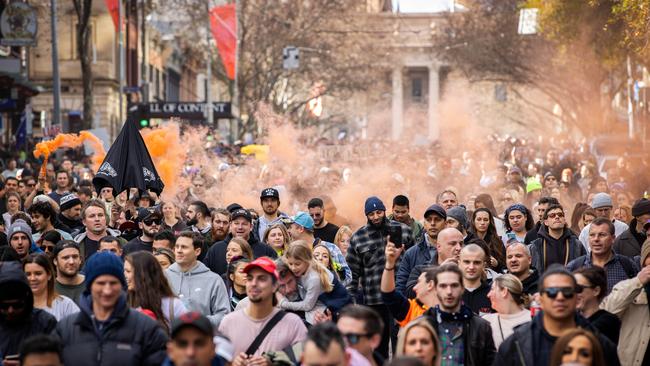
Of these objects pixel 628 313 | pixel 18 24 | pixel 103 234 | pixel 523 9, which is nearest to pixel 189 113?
pixel 18 24

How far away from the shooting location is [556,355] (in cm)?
729

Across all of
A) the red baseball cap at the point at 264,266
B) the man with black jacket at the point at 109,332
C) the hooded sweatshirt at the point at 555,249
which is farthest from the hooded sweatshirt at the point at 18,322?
the hooded sweatshirt at the point at 555,249

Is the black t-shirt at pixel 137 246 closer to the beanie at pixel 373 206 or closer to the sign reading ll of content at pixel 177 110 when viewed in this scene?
the beanie at pixel 373 206

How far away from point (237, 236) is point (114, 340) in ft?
17.3

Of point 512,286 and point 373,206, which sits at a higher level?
point 373,206

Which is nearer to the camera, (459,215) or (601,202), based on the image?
(459,215)

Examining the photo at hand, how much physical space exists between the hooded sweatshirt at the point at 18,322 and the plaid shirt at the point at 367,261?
433 centimetres

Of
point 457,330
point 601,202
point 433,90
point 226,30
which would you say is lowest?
point 457,330

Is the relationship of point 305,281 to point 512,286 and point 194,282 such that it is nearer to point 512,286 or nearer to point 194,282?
point 194,282

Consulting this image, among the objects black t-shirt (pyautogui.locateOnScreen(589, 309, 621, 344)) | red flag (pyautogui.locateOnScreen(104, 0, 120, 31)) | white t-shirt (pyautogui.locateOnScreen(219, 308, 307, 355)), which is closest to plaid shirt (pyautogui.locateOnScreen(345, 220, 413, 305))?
black t-shirt (pyautogui.locateOnScreen(589, 309, 621, 344))

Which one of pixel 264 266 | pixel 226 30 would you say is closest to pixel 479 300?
pixel 264 266

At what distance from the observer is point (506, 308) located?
9.00 metres

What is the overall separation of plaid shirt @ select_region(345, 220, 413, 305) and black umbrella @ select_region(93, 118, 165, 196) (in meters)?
2.92

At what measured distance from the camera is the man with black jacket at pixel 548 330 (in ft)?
25.2
